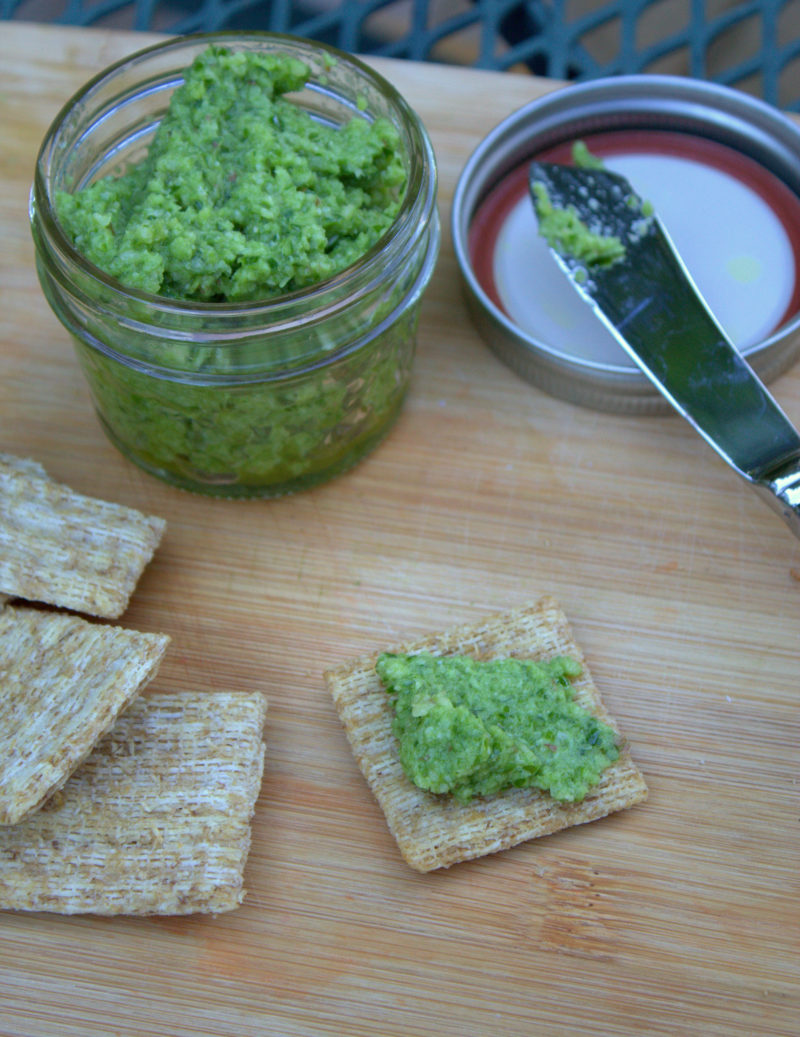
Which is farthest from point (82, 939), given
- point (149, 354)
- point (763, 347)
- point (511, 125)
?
point (511, 125)

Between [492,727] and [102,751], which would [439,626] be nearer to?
[492,727]

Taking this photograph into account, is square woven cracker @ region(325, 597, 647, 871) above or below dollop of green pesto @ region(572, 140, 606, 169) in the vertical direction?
below

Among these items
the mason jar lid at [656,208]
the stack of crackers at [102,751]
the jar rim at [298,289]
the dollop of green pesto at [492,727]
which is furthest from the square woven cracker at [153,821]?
the mason jar lid at [656,208]

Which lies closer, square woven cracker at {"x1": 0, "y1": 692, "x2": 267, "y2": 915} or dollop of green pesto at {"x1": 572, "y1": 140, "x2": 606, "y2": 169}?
square woven cracker at {"x1": 0, "y1": 692, "x2": 267, "y2": 915}

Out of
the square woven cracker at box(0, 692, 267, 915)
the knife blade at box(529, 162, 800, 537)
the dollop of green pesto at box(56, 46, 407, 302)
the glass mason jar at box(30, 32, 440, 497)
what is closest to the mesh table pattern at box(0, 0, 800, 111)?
the knife blade at box(529, 162, 800, 537)

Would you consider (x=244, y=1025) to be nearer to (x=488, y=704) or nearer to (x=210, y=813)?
(x=210, y=813)

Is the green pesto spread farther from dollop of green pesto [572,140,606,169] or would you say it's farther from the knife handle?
the knife handle
